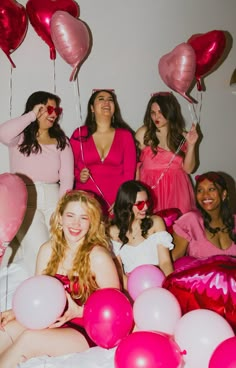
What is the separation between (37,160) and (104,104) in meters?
0.62

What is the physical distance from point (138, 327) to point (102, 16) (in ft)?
8.40

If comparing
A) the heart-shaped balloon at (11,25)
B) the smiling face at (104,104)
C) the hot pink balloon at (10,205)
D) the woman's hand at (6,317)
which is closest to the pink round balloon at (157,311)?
the woman's hand at (6,317)

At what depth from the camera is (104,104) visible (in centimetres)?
290

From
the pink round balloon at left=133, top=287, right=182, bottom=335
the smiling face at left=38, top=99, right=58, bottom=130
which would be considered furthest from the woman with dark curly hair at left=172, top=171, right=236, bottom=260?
the smiling face at left=38, top=99, right=58, bottom=130

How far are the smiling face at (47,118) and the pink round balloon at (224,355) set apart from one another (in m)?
1.85

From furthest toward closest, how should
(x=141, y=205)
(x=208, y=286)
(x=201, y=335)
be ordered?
(x=141, y=205) < (x=208, y=286) < (x=201, y=335)

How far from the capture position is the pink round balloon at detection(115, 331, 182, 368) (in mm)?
1271

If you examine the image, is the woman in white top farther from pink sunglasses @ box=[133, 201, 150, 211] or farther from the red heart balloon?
the red heart balloon

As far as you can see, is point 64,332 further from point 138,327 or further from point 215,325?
point 215,325

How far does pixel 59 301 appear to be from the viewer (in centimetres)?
167

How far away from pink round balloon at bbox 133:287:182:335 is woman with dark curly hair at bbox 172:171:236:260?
0.91 metres

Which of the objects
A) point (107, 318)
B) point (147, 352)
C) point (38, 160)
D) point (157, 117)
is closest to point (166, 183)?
point (157, 117)

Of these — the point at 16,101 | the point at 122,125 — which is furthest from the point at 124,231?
the point at 16,101

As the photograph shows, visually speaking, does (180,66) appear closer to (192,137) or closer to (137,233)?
(192,137)
